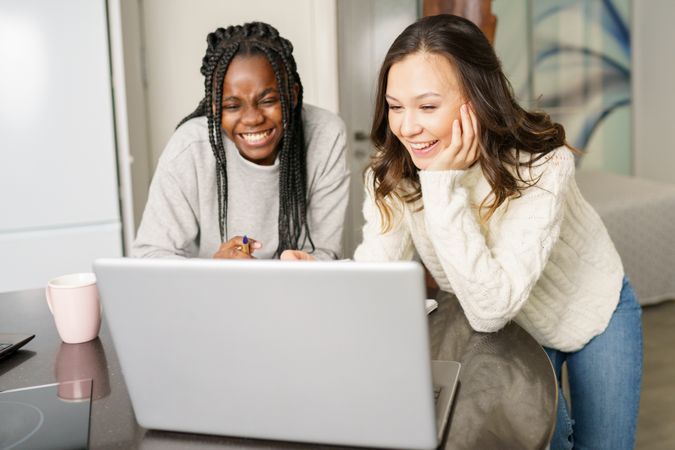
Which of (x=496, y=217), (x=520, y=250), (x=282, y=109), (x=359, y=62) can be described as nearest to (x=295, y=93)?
(x=282, y=109)

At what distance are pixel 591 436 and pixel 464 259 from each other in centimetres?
55

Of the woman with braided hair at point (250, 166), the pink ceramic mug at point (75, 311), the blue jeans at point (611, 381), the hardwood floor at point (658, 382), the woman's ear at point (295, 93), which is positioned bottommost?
the hardwood floor at point (658, 382)

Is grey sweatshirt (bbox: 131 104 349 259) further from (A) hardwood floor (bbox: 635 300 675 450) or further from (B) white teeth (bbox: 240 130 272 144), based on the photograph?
(A) hardwood floor (bbox: 635 300 675 450)

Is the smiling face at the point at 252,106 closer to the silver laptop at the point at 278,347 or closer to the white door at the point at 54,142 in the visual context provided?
the silver laptop at the point at 278,347

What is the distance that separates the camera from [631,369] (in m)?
1.47

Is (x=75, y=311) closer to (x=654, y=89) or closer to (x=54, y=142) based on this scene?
(x=54, y=142)

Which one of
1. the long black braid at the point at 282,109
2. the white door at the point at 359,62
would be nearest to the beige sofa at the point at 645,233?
the white door at the point at 359,62

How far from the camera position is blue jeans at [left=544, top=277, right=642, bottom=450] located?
147cm

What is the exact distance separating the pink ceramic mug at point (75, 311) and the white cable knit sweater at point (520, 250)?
1.63 ft

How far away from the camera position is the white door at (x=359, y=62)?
3766mm

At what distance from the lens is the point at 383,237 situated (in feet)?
4.75

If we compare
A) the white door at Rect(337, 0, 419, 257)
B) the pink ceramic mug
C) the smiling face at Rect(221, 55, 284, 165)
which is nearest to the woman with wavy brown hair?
the smiling face at Rect(221, 55, 284, 165)

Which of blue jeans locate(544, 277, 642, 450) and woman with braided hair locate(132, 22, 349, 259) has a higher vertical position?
woman with braided hair locate(132, 22, 349, 259)

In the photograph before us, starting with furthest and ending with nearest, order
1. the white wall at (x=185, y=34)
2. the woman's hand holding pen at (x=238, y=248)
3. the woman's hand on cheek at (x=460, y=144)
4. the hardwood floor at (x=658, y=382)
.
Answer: the white wall at (x=185, y=34)
the hardwood floor at (x=658, y=382)
the woman's hand holding pen at (x=238, y=248)
the woman's hand on cheek at (x=460, y=144)
